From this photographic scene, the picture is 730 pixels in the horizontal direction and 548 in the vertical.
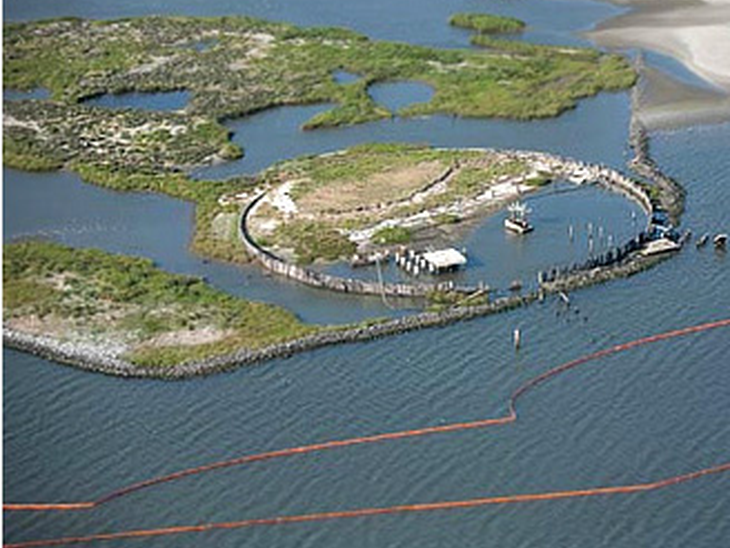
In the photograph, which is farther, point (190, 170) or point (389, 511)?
point (190, 170)

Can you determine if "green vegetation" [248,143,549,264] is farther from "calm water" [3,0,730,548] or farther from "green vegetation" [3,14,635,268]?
"calm water" [3,0,730,548]

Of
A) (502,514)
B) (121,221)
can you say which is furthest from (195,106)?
(502,514)

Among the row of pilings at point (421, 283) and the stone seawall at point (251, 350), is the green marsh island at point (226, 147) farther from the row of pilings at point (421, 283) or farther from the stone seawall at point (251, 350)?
the row of pilings at point (421, 283)

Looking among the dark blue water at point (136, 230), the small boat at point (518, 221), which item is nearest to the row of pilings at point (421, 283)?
the dark blue water at point (136, 230)

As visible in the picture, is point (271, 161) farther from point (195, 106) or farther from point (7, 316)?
point (7, 316)

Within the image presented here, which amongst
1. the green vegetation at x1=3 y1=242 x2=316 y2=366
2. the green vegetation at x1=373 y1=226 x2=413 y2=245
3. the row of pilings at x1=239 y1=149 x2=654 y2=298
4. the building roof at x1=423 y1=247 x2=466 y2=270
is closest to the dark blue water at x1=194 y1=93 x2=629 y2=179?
the row of pilings at x1=239 y1=149 x2=654 y2=298

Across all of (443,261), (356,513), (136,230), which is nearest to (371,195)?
(443,261)
